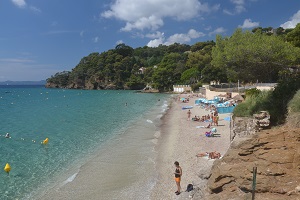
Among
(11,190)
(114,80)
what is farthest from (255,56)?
(114,80)

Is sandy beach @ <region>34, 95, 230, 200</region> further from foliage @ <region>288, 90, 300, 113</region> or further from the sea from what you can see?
foliage @ <region>288, 90, 300, 113</region>

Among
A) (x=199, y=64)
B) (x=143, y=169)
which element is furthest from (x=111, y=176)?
(x=199, y=64)

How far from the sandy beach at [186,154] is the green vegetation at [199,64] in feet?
17.2

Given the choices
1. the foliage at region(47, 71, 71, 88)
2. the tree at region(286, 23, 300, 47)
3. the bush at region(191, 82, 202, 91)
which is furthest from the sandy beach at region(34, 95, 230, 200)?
the foliage at region(47, 71, 71, 88)

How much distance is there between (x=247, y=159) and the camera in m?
7.79

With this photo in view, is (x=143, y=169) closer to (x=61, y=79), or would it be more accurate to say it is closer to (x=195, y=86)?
(x=195, y=86)

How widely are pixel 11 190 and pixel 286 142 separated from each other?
12618mm

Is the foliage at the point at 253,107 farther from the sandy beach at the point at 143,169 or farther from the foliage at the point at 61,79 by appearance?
the foliage at the point at 61,79

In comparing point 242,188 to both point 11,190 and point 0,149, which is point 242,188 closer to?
point 11,190

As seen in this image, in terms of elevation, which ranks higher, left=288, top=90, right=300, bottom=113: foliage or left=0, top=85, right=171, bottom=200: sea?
left=288, top=90, right=300, bottom=113: foliage

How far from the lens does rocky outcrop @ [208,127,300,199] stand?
676 cm

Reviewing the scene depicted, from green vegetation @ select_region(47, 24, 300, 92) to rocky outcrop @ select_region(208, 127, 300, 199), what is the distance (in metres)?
9.09

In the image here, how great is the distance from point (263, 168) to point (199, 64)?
8561cm

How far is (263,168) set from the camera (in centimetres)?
720
